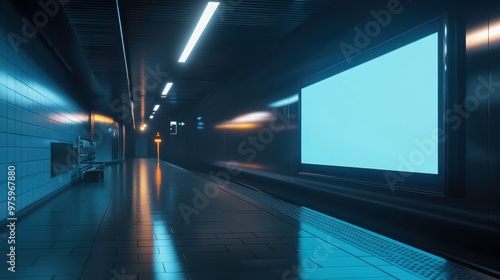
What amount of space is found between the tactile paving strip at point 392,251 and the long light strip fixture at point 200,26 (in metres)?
3.20

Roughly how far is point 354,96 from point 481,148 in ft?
8.37

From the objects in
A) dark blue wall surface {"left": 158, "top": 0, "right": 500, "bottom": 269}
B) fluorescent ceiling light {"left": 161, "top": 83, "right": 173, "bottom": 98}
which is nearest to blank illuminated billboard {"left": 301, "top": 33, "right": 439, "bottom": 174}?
dark blue wall surface {"left": 158, "top": 0, "right": 500, "bottom": 269}

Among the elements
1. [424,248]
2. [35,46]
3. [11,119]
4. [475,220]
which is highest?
[35,46]

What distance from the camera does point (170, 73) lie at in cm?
1288

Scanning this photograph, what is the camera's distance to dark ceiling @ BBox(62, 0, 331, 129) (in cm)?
656

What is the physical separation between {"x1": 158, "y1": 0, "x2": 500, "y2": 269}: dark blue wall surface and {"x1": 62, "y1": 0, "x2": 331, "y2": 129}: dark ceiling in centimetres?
43

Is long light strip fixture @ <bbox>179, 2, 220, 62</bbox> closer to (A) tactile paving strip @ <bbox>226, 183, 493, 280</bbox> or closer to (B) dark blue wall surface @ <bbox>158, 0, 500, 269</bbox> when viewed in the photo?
(B) dark blue wall surface @ <bbox>158, 0, 500, 269</bbox>

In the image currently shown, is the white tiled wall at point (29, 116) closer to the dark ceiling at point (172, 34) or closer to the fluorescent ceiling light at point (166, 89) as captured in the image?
the dark ceiling at point (172, 34)

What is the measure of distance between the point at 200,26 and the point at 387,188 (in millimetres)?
4226

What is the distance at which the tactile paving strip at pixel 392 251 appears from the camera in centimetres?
344

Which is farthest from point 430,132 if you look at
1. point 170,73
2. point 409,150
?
point 170,73

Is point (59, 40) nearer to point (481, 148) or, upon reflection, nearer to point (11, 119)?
point (11, 119)

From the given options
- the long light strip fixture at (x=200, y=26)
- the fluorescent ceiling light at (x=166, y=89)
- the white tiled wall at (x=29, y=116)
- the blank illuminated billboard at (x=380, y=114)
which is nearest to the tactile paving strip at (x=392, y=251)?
the blank illuminated billboard at (x=380, y=114)

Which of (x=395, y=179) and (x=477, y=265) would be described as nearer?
(x=477, y=265)
